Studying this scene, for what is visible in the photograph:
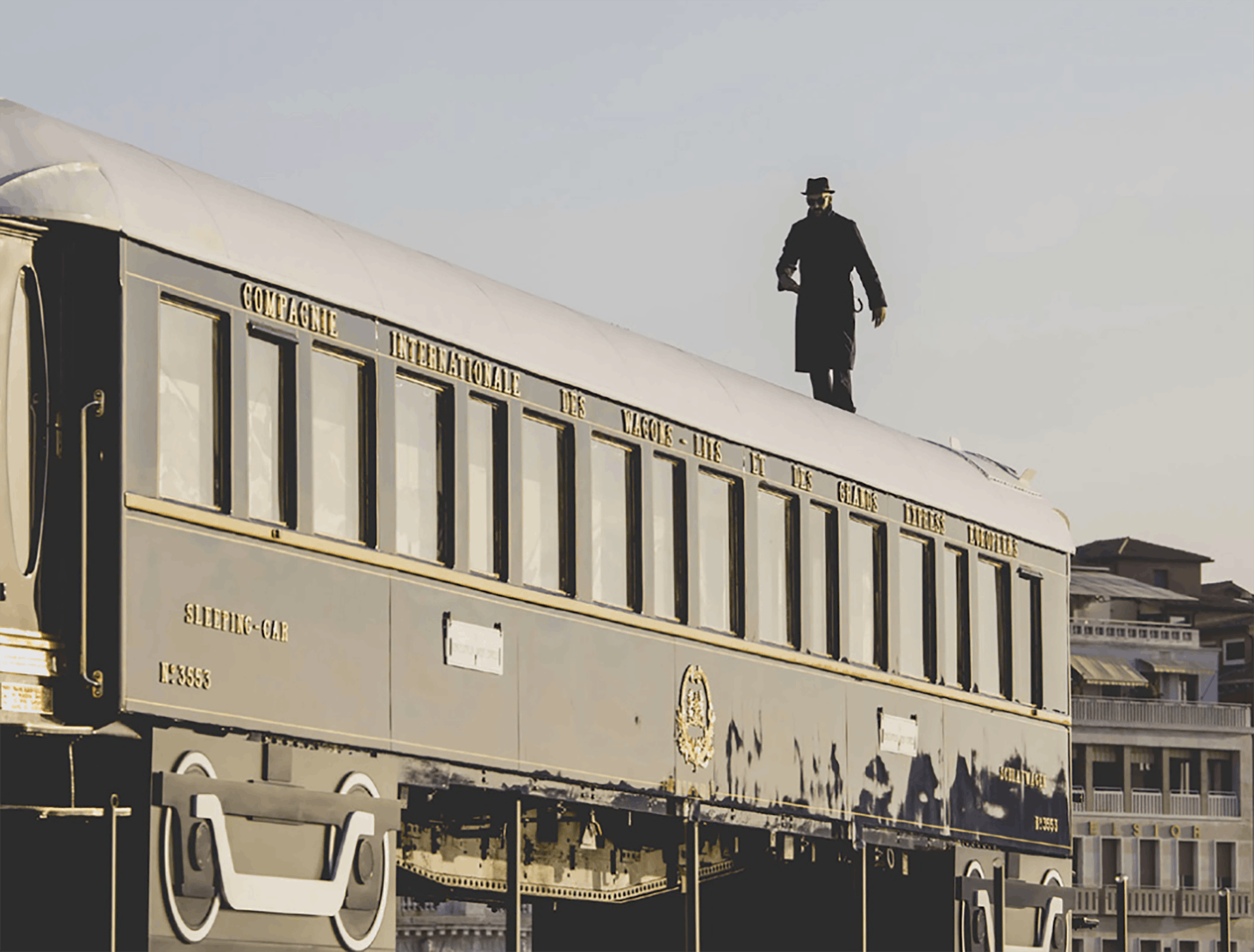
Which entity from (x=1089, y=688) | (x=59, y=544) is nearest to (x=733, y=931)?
(x=59, y=544)

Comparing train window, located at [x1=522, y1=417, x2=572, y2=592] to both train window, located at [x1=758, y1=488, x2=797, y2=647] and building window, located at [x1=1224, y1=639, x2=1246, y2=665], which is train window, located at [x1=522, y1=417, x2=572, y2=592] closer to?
train window, located at [x1=758, y1=488, x2=797, y2=647]

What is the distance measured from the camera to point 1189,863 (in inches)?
2977

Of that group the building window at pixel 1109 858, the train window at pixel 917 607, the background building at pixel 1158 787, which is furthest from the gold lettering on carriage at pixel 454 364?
the building window at pixel 1109 858

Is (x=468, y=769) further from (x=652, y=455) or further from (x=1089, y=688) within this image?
(x=1089, y=688)

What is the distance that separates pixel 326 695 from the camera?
11.4m

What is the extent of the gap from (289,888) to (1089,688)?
65582 millimetres

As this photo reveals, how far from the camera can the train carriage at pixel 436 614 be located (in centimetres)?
1029

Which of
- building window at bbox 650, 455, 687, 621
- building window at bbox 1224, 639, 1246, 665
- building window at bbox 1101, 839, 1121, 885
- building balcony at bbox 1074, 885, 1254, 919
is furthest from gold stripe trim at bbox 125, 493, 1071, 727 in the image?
building window at bbox 1224, 639, 1246, 665

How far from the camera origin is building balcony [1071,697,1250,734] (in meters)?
73.5

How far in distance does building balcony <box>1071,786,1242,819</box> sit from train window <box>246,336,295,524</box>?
205 ft

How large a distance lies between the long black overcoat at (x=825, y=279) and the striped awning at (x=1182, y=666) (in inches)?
2345

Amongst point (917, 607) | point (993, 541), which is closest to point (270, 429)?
point (917, 607)

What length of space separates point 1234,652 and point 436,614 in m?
73.9

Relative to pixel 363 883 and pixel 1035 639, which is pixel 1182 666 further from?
pixel 363 883
